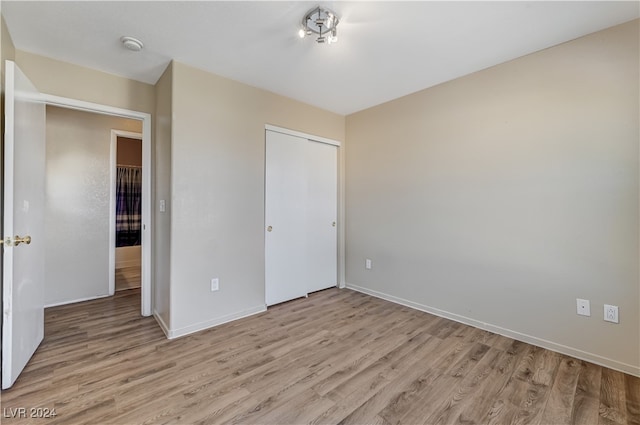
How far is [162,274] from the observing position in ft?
8.70

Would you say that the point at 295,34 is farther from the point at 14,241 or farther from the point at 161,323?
the point at 161,323

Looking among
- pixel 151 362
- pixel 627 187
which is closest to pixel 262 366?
pixel 151 362

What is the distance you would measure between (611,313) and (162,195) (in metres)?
3.75

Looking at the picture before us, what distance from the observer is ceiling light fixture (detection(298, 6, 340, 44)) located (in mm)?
1778

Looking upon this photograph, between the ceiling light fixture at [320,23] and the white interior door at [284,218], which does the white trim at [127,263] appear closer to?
the white interior door at [284,218]

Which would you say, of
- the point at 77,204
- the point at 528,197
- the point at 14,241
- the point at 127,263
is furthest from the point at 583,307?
the point at 127,263

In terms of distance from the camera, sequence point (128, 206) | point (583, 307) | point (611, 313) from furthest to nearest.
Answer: point (128, 206) < point (583, 307) < point (611, 313)

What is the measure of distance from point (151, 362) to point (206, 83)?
2.37 m

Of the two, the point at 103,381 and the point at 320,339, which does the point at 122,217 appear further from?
the point at 320,339

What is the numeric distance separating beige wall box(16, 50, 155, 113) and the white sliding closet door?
4.32 ft

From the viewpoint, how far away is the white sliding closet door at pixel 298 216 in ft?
10.3

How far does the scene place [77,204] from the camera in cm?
331

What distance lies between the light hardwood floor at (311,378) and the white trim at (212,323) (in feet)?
0.25

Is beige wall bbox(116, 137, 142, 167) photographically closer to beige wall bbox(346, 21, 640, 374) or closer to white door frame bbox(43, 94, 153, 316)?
white door frame bbox(43, 94, 153, 316)
